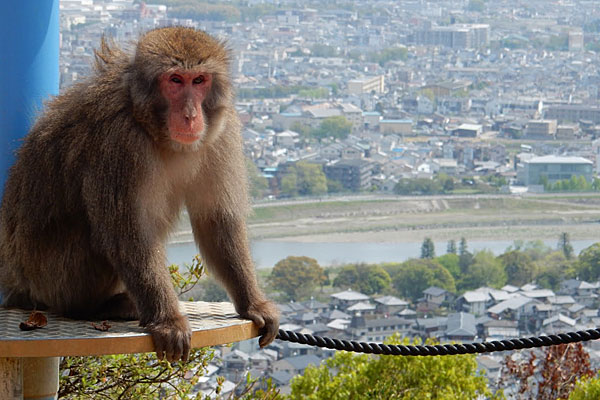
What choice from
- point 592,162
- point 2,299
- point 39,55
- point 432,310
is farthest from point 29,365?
point 592,162

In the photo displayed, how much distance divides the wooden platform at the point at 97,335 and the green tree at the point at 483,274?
16.7 m

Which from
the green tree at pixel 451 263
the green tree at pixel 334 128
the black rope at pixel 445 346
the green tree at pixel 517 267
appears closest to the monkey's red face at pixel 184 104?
the black rope at pixel 445 346

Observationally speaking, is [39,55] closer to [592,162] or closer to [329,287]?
[329,287]

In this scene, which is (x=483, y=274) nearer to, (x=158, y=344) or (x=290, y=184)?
(x=290, y=184)

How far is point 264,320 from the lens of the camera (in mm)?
2082

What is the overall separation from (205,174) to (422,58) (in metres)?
28.8

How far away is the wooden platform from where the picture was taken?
1604mm

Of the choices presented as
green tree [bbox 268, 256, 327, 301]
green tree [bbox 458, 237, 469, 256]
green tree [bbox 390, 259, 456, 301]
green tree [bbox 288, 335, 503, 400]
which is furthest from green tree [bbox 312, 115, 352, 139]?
green tree [bbox 288, 335, 503, 400]

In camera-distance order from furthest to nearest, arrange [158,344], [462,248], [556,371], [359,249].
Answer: [359,249] → [462,248] → [556,371] → [158,344]

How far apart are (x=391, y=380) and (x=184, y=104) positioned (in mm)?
2450

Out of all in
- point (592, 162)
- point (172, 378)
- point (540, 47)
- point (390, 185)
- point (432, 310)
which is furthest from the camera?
point (540, 47)

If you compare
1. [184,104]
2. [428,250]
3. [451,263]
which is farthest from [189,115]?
[428,250]

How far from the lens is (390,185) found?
23.6m

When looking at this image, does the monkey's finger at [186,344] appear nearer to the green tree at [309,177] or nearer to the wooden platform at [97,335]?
the wooden platform at [97,335]
